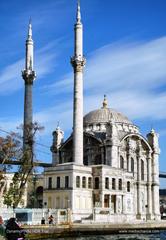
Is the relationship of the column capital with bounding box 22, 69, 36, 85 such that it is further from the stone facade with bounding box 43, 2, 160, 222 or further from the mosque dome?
the mosque dome

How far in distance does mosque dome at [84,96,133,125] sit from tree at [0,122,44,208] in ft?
86.8

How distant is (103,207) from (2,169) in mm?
20582

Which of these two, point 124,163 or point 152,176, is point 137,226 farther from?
point 152,176

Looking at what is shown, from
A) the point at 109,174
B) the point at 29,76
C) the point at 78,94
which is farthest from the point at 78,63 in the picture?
the point at 109,174

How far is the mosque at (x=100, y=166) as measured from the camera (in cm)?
6475

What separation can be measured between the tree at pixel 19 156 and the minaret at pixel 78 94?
7.99 meters

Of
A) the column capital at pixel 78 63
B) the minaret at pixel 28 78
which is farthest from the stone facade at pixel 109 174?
the column capital at pixel 78 63

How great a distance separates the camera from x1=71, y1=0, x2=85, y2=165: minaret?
6600 cm

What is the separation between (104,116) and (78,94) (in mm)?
21642

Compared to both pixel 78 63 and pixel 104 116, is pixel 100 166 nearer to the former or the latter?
pixel 78 63

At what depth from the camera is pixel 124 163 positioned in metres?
80.5

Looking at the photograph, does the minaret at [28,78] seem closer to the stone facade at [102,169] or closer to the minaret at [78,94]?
the minaret at [78,94]

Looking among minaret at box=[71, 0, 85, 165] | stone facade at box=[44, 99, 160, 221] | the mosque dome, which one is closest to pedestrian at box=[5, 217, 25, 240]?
stone facade at box=[44, 99, 160, 221]

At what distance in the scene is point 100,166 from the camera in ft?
221
